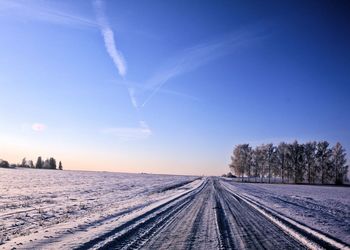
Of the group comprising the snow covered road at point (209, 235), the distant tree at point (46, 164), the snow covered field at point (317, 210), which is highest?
the distant tree at point (46, 164)

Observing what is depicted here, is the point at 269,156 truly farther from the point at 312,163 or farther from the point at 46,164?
the point at 46,164

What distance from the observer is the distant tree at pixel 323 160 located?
90.8 m

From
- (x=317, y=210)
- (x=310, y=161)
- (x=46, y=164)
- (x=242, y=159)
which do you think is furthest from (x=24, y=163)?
(x=317, y=210)

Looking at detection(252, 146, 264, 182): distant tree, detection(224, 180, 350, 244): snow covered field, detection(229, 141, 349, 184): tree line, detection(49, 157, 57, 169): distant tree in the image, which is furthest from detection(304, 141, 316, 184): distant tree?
detection(49, 157, 57, 169): distant tree

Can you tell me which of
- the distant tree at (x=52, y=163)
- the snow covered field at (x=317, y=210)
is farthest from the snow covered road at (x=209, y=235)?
the distant tree at (x=52, y=163)

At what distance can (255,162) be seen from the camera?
10962 centimetres

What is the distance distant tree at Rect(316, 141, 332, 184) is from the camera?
90750 mm

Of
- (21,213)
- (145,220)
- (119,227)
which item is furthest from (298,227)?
(21,213)

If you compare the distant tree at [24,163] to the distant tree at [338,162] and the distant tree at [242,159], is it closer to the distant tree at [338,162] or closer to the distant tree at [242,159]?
the distant tree at [242,159]

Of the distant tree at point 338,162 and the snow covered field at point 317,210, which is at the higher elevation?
the distant tree at point 338,162

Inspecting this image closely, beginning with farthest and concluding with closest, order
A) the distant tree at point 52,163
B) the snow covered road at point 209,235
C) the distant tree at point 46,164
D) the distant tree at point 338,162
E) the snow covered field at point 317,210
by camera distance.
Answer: the distant tree at point 46,164
the distant tree at point 52,163
the distant tree at point 338,162
the snow covered field at point 317,210
the snow covered road at point 209,235

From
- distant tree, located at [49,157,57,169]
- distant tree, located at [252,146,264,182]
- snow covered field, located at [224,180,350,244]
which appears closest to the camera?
snow covered field, located at [224,180,350,244]

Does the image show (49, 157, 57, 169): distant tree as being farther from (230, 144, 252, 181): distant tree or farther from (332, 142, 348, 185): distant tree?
(332, 142, 348, 185): distant tree

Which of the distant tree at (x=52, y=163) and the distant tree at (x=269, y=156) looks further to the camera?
the distant tree at (x=52, y=163)
